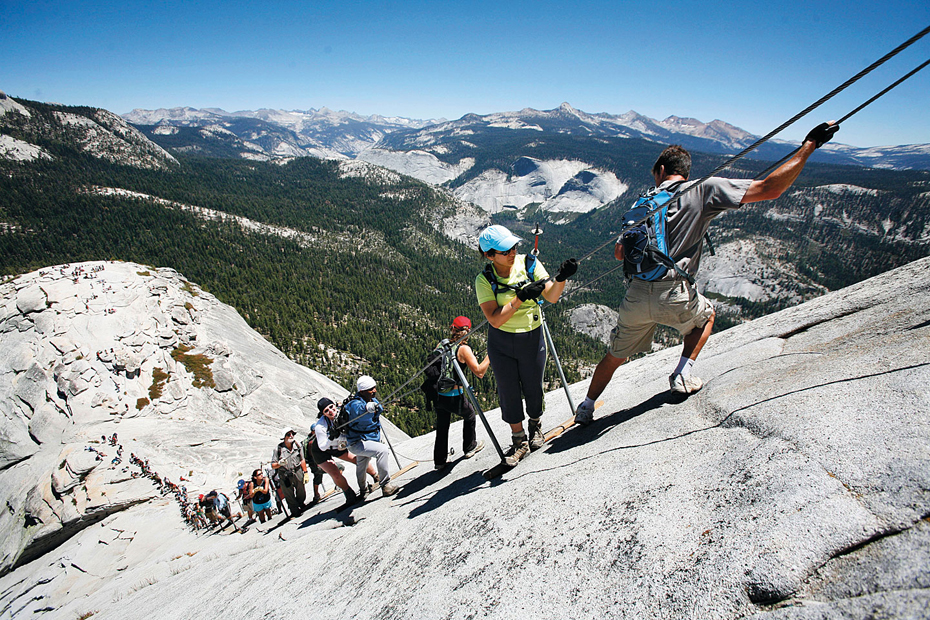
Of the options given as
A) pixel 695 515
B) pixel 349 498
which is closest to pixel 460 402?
pixel 349 498

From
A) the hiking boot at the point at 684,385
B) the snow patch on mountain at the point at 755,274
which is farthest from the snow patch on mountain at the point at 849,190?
the hiking boot at the point at 684,385

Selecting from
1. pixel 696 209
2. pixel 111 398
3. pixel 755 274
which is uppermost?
pixel 111 398

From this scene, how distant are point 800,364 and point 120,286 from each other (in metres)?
32.1

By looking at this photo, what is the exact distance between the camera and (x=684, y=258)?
4352 millimetres

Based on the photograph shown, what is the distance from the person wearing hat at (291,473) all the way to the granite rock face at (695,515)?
3.05 metres

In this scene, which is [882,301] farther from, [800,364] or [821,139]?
[821,139]

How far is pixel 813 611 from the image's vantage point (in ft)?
6.24

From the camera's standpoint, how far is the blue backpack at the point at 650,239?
13.8 ft

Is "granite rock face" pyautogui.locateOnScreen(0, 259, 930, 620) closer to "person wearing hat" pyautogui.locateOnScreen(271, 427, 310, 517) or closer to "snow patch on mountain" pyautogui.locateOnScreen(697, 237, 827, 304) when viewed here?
"person wearing hat" pyautogui.locateOnScreen(271, 427, 310, 517)

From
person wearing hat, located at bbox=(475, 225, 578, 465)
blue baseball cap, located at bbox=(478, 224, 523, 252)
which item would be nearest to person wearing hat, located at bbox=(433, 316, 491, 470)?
person wearing hat, located at bbox=(475, 225, 578, 465)

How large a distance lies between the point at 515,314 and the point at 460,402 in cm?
244

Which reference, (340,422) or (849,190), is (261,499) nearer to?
(340,422)

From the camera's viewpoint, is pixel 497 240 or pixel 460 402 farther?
pixel 460 402

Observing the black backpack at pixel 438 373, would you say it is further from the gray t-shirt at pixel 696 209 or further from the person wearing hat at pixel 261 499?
the person wearing hat at pixel 261 499
